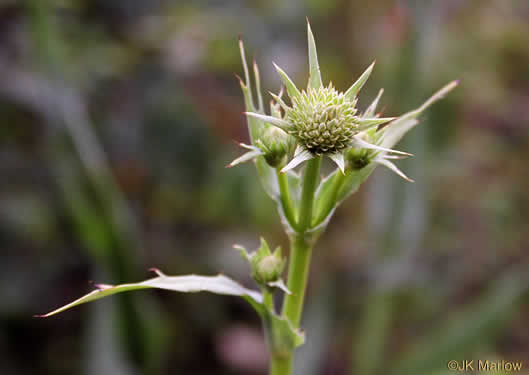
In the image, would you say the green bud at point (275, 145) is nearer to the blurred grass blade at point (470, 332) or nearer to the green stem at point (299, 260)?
the green stem at point (299, 260)

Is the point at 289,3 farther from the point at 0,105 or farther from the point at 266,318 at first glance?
the point at 266,318

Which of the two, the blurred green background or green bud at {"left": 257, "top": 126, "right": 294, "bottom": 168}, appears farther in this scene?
the blurred green background

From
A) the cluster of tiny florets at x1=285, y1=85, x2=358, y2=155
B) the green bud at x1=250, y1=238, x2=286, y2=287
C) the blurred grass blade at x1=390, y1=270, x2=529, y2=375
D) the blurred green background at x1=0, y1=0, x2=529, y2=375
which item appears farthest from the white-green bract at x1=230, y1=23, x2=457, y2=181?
the blurred grass blade at x1=390, y1=270, x2=529, y2=375

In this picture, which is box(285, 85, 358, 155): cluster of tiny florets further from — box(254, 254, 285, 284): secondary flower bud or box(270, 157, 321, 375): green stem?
box(254, 254, 285, 284): secondary flower bud

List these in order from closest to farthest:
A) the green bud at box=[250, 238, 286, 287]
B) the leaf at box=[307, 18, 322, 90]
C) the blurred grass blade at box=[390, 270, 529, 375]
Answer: the leaf at box=[307, 18, 322, 90] → the green bud at box=[250, 238, 286, 287] → the blurred grass blade at box=[390, 270, 529, 375]

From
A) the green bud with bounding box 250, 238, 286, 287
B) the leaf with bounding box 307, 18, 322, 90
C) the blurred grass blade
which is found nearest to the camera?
the leaf with bounding box 307, 18, 322, 90

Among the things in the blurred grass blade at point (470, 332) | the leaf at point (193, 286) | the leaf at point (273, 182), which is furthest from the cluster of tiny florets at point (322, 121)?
the blurred grass blade at point (470, 332)
